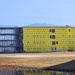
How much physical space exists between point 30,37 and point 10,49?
789 centimetres

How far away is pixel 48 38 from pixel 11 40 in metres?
12.2

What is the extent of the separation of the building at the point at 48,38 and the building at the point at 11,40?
88.1 inches

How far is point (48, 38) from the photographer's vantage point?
108 m

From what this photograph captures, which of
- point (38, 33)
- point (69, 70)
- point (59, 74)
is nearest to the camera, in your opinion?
point (59, 74)

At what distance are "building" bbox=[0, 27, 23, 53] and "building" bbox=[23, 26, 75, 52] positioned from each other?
2238mm

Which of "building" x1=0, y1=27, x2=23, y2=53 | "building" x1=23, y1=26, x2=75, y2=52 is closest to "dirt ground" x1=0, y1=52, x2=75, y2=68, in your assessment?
"building" x1=23, y1=26, x2=75, y2=52

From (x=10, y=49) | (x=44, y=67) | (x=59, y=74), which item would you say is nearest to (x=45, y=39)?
(x=10, y=49)

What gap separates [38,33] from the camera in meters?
107

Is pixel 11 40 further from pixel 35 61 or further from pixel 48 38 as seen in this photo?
pixel 35 61

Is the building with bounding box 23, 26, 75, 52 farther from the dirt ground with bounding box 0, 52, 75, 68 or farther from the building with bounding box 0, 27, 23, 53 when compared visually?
the dirt ground with bounding box 0, 52, 75, 68

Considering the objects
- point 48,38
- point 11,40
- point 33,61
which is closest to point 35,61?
point 33,61

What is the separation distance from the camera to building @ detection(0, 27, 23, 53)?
355 ft

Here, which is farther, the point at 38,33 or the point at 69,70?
the point at 38,33

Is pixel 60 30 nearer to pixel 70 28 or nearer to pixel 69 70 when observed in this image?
pixel 70 28
